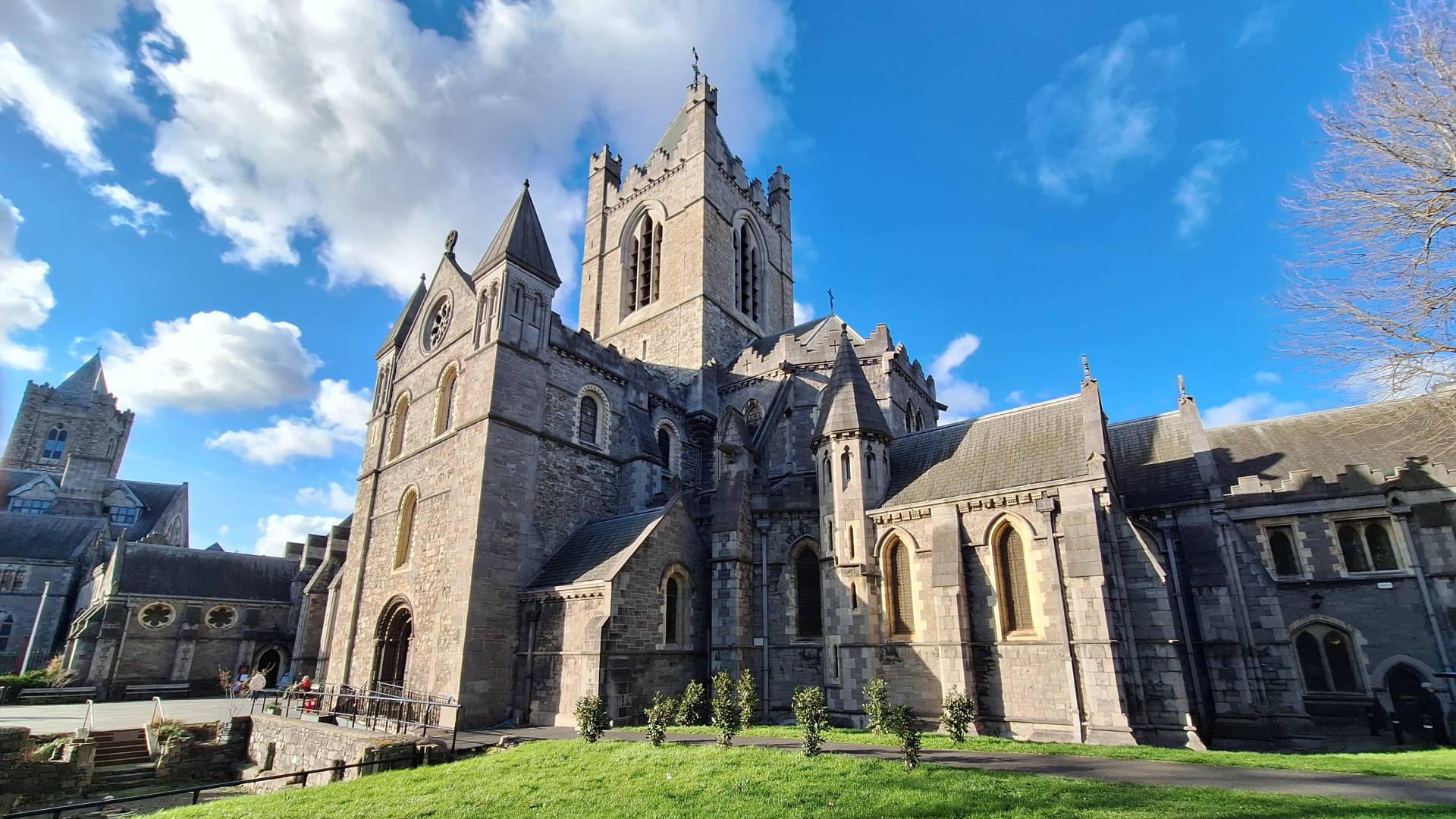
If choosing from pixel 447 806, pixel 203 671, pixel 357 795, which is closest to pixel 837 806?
pixel 447 806

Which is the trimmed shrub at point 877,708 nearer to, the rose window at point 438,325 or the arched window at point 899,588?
the arched window at point 899,588

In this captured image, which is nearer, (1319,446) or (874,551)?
(874,551)

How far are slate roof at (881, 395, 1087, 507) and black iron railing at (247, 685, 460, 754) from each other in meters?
12.6

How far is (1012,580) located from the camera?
1605cm

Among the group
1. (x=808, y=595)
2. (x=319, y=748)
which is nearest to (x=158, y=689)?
(x=319, y=748)

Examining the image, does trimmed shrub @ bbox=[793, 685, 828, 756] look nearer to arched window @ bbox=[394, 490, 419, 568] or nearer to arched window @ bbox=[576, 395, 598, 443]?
arched window @ bbox=[576, 395, 598, 443]

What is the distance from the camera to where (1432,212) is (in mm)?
9242

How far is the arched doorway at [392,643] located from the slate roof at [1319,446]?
2587 cm

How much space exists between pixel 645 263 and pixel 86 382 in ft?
178

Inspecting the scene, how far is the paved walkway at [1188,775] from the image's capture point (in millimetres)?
8273

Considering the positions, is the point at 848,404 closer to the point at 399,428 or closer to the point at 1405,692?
the point at 1405,692

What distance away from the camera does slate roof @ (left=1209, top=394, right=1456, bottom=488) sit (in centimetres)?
1878

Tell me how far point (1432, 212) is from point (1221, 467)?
47.8ft

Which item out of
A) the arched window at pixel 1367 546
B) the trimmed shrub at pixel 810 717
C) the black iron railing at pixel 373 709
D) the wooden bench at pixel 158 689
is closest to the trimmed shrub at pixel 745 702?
the trimmed shrub at pixel 810 717
